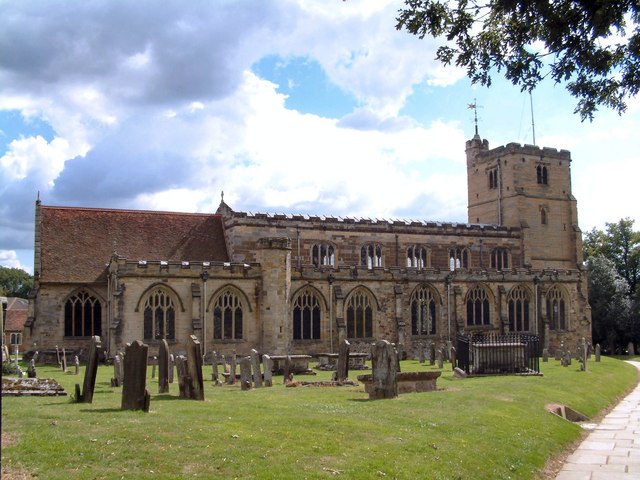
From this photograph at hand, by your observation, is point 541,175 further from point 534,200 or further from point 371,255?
point 371,255

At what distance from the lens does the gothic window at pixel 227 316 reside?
35000mm

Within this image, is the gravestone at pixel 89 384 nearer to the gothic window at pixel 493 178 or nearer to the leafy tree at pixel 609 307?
the gothic window at pixel 493 178

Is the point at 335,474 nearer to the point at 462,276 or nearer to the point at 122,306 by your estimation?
the point at 122,306

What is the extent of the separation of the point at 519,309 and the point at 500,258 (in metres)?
6.45

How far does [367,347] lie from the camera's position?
37.9 meters

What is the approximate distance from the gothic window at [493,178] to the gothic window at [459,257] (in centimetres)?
788

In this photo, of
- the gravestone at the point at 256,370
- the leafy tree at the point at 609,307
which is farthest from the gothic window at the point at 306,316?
the leafy tree at the point at 609,307

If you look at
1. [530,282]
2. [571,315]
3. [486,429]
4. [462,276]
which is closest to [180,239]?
[462,276]

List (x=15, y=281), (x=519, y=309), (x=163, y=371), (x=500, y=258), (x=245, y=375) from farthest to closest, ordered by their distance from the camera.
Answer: (x=15, y=281)
(x=500, y=258)
(x=519, y=309)
(x=245, y=375)
(x=163, y=371)

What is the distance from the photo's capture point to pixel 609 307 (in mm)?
54438

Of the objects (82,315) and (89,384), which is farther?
(82,315)

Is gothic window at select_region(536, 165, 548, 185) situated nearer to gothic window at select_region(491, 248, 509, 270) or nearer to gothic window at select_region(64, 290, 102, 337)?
gothic window at select_region(491, 248, 509, 270)

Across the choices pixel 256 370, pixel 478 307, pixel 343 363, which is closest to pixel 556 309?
pixel 478 307

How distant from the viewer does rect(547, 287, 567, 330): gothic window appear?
44.8m
